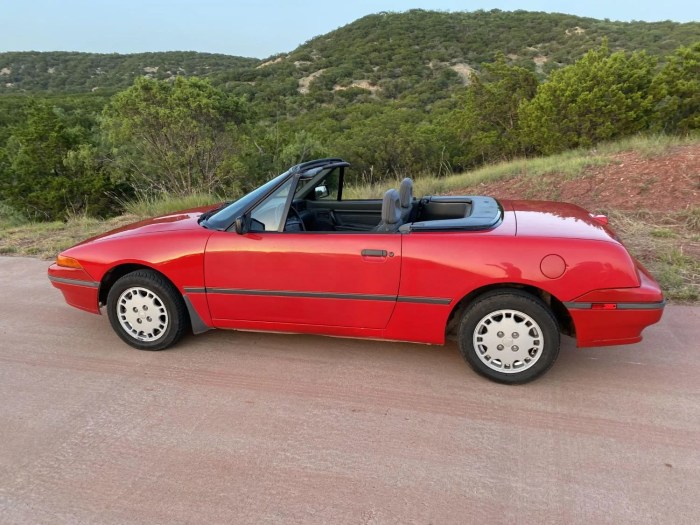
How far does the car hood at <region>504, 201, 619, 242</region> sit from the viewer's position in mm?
3291

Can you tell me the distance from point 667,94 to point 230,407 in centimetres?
1672

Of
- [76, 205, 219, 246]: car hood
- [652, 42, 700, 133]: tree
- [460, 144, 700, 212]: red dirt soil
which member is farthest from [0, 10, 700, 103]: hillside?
[76, 205, 219, 246]: car hood

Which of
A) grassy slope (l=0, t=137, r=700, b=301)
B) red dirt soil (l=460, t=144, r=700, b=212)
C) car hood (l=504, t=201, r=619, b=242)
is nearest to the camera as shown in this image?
car hood (l=504, t=201, r=619, b=242)

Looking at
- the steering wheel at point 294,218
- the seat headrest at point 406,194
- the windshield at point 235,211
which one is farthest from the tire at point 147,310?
the seat headrest at point 406,194

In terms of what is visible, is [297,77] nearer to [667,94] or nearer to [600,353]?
[667,94]

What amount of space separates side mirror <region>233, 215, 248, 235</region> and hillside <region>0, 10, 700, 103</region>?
4083 cm

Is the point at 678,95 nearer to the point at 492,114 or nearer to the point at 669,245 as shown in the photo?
the point at 492,114

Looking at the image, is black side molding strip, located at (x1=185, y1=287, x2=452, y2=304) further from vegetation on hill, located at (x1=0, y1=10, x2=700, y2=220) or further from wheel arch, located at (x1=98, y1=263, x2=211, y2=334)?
vegetation on hill, located at (x1=0, y1=10, x2=700, y2=220)

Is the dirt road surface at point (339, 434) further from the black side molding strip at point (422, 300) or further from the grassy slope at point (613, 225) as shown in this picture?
the grassy slope at point (613, 225)

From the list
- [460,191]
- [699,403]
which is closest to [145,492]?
[699,403]

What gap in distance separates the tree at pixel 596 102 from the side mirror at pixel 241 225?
13391 millimetres

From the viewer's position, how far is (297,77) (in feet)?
169

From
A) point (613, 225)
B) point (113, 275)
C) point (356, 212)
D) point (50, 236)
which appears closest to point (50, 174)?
point (50, 236)

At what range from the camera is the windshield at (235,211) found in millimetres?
3750
